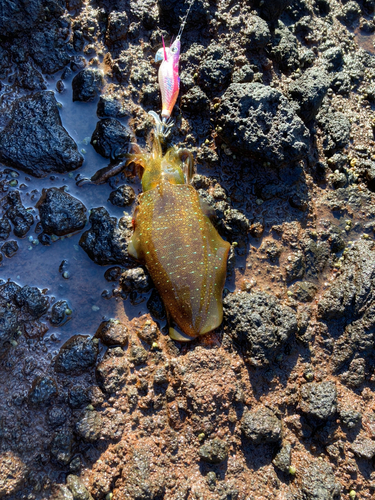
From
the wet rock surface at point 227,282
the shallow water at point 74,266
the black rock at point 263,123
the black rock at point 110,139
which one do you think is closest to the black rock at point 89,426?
the wet rock surface at point 227,282

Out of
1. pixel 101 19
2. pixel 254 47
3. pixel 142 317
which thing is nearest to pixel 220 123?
pixel 254 47

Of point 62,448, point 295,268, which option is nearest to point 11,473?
point 62,448

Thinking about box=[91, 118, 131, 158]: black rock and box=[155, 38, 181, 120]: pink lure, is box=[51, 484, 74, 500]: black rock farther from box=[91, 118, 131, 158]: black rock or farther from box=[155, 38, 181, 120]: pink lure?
box=[155, 38, 181, 120]: pink lure

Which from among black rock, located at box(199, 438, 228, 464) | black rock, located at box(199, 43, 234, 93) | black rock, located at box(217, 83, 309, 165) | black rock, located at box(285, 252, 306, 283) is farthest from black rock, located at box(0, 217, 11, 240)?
black rock, located at box(285, 252, 306, 283)

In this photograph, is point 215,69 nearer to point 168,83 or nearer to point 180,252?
point 168,83

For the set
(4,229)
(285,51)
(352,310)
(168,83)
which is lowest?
(4,229)

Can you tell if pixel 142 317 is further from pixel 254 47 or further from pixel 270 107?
pixel 254 47
